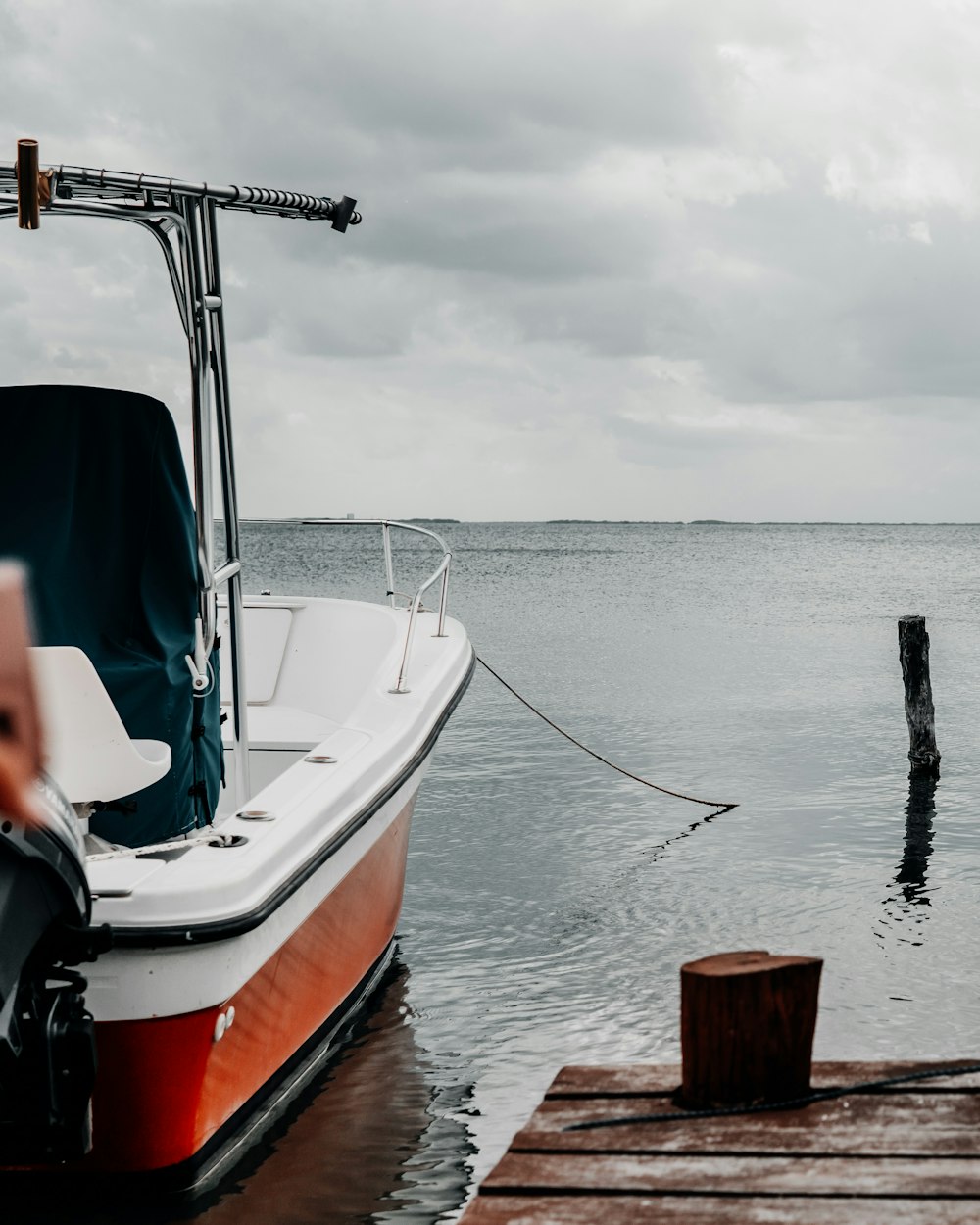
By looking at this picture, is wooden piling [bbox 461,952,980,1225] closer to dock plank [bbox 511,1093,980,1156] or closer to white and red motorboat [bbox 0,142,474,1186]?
dock plank [bbox 511,1093,980,1156]

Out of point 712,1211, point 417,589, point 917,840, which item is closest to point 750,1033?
point 712,1211

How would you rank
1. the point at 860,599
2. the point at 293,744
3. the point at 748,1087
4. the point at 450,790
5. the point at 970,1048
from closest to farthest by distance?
the point at 748,1087, the point at 970,1048, the point at 293,744, the point at 450,790, the point at 860,599

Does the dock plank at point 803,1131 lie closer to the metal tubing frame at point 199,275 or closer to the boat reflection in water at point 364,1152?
the boat reflection in water at point 364,1152

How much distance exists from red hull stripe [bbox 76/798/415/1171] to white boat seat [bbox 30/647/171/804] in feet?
2.25

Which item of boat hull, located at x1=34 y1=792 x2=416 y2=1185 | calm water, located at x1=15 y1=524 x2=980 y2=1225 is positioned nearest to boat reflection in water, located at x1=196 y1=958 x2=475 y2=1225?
calm water, located at x1=15 y1=524 x2=980 y2=1225

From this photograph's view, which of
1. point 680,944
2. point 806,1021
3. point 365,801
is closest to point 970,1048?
point 680,944

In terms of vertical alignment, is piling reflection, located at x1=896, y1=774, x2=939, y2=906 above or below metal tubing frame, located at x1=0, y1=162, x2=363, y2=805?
below

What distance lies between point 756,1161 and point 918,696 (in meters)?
9.15

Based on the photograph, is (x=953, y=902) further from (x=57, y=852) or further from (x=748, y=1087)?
(x=57, y=852)

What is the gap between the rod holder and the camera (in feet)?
10.2

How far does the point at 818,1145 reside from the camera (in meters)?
2.32

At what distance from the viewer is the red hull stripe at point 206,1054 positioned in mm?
3254

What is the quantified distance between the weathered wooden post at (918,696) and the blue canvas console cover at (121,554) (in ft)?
25.8

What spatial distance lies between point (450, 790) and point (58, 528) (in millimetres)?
6623
